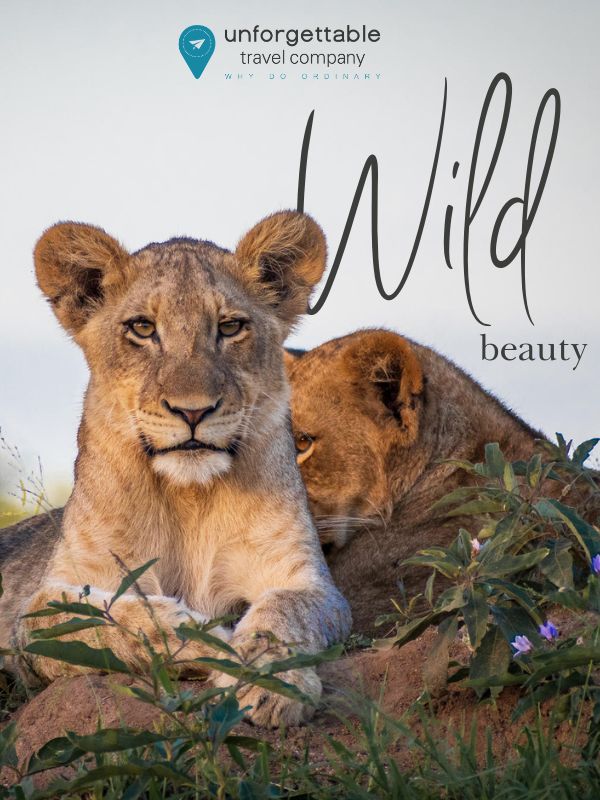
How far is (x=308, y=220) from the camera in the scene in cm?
438

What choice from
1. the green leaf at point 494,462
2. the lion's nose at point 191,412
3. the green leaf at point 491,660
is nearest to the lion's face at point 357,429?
the lion's nose at point 191,412

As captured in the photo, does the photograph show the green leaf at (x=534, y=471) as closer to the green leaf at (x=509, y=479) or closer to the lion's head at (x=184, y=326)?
the green leaf at (x=509, y=479)

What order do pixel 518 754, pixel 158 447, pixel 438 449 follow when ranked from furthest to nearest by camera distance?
pixel 438 449 < pixel 158 447 < pixel 518 754

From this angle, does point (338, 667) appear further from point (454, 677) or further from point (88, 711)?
point (88, 711)

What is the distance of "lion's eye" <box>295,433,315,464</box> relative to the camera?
17.2 feet

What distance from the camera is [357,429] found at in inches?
201

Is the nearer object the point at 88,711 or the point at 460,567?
the point at 460,567

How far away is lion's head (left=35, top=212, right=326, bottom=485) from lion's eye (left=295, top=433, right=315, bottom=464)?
0.99m

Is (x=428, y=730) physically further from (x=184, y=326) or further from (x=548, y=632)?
(x=184, y=326)

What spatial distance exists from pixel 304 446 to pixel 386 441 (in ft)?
1.36

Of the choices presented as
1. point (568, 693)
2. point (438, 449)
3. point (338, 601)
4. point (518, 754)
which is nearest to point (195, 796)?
point (518, 754)

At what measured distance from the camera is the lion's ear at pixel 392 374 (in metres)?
4.95

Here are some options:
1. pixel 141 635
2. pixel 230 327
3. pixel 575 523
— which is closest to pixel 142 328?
pixel 230 327

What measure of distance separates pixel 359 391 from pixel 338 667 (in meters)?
1.97
